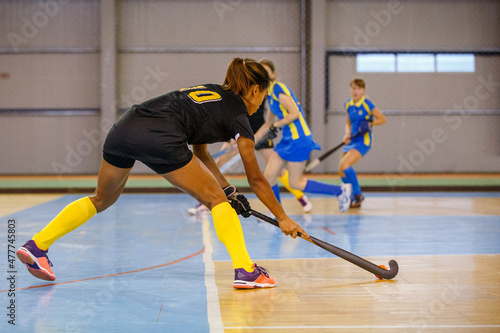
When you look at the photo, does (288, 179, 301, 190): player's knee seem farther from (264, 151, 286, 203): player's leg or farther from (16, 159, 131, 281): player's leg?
(16, 159, 131, 281): player's leg

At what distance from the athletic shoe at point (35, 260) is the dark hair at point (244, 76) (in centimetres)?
146

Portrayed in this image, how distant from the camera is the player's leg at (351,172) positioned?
7523 millimetres

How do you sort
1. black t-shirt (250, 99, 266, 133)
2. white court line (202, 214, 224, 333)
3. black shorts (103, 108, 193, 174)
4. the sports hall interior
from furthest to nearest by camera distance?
the sports hall interior < black t-shirt (250, 99, 266, 133) < black shorts (103, 108, 193, 174) < white court line (202, 214, 224, 333)

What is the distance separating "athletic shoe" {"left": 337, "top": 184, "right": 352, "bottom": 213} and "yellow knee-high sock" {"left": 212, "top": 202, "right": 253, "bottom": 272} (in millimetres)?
3858

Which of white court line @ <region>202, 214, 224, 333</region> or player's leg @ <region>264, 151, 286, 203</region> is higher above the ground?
player's leg @ <region>264, 151, 286, 203</region>

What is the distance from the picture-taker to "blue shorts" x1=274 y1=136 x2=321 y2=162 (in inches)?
252

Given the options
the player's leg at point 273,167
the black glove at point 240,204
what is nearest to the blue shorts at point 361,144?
the player's leg at point 273,167

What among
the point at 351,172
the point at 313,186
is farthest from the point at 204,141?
the point at 351,172

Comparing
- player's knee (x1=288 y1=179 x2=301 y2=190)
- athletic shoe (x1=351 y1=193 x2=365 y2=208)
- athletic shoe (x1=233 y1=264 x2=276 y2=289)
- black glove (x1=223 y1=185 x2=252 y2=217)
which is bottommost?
athletic shoe (x1=351 y1=193 x2=365 y2=208)

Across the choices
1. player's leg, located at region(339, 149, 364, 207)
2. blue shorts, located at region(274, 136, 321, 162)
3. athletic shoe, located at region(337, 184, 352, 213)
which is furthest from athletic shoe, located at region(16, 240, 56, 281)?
player's leg, located at region(339, 149, 364, 207)

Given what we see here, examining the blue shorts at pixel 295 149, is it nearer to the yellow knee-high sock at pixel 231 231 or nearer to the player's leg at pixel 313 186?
the player's leg at pixel 313 186

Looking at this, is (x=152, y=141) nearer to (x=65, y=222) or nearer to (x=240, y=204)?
(x=240, y=204)

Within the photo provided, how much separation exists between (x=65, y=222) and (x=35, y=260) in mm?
271

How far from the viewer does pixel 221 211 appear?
3436 mm
